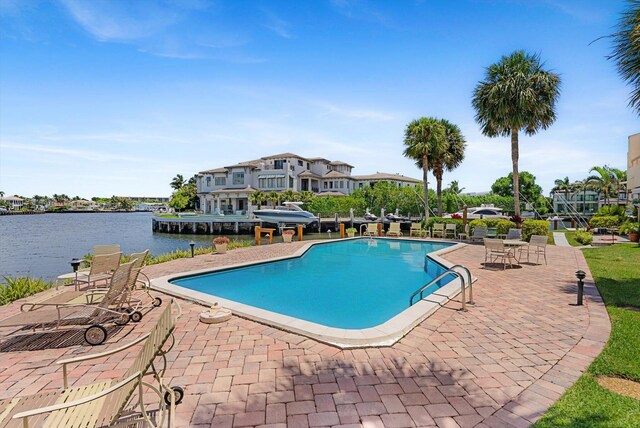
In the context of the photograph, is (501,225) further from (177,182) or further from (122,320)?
(177,182)

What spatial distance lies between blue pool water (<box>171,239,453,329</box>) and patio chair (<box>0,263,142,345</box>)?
3078 millimetres

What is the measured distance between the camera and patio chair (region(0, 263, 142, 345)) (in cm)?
490

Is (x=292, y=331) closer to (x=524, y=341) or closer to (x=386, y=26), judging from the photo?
(x=524, y=341)

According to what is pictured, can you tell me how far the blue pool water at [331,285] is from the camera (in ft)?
25.8

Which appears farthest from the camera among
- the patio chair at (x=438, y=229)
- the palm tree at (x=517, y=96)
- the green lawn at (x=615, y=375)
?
the patio chair at (x=438, y=229)

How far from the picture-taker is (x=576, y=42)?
11.0m

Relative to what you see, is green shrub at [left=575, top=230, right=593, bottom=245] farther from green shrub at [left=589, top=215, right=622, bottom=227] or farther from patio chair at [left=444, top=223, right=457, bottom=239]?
green shrub at [left=589, top=215, right=622, bottom=227]

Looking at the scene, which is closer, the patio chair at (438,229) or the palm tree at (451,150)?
the patio chair at (438,229)

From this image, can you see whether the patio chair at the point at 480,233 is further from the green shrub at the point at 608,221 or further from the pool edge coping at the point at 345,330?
the green shrub at the point at 608,221

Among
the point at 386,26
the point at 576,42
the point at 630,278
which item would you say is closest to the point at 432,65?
the point at 386,26

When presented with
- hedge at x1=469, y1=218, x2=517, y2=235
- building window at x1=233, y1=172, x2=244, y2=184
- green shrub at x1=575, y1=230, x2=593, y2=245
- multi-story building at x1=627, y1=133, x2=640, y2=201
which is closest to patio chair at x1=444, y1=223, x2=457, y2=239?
hedge at x1=469, y1=218, x2=517, y2=235

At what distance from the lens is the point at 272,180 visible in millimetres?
53906

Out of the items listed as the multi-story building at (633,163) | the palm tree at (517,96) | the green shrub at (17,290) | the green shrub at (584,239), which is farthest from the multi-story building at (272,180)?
the green shrub at (17,290)

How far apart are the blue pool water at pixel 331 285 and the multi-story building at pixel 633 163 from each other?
15.1 m
